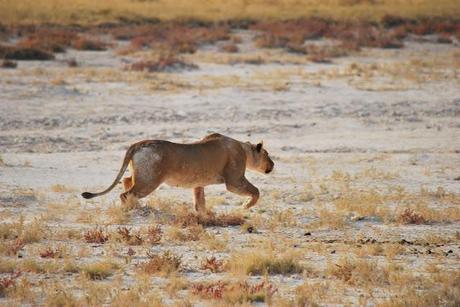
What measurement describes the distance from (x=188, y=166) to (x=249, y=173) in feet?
14.6

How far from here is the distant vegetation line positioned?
156 feet

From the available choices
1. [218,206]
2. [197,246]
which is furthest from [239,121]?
[197,246]

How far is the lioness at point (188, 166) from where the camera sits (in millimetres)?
12102

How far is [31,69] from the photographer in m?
28.0

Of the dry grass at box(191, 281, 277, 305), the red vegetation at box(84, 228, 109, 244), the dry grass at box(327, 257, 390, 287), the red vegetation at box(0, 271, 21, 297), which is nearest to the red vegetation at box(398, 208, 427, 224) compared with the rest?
the dry grass at box(327, 257, 390, 287)

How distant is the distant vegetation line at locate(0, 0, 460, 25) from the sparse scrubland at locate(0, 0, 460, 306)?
5213 mm

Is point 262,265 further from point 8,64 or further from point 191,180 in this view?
point 8,64

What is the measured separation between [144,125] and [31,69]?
797 cm

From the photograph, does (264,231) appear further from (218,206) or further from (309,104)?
(309,104)

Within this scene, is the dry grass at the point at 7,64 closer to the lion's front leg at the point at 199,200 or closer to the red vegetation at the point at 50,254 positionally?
the lion's front leg at the point at 199,200

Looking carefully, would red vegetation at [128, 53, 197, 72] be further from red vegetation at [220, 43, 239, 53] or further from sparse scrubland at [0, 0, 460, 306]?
red vegetation at [220, 43, 239, 53]

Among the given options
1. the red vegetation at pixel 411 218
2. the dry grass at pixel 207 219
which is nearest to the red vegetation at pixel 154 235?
the dry grass at pixel 207 219

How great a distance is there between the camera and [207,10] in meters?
52.7

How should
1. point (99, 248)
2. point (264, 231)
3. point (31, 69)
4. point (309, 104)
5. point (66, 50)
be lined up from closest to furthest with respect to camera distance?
1. point (99, 248)
2. point (264, 231)
3. point (309, 104)
4. point (31, 69)
5. point (66, 50)
